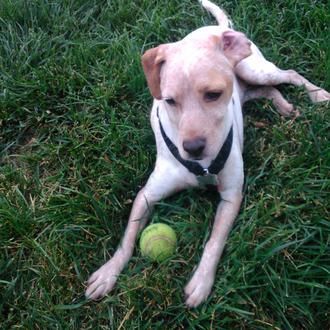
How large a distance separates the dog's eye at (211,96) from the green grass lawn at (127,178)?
0.78 metres

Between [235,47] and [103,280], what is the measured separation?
1578 millimetres

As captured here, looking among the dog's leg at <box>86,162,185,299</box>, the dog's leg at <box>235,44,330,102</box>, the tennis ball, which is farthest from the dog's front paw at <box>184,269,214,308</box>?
the dog's leg at <box>235,44,330,102</box>

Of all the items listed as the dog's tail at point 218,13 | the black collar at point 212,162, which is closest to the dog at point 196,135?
the black collar at point 212,162

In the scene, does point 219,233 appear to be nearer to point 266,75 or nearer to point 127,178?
point 127,178

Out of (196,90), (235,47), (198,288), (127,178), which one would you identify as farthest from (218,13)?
(198,288)

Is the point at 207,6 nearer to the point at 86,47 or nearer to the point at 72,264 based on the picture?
the point at 86,47

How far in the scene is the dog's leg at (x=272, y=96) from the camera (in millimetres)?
3982

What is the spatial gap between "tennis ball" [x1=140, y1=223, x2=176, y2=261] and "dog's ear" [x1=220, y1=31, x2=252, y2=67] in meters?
1.07

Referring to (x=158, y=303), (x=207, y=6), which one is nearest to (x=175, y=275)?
(x=158, y=303)

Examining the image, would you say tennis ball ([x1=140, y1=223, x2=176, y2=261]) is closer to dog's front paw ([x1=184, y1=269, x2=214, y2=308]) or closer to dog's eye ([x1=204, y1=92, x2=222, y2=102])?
dog's front paw ([x1=184, y1=269, x2=214, y2=308])

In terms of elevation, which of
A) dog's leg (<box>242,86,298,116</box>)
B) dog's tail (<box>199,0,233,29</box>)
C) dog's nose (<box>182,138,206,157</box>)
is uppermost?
dog's nose (<box>182,138,206,157</box>)

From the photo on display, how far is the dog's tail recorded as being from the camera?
4352mm

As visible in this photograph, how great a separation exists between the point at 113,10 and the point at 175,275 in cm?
268

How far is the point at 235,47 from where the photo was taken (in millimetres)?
3158
